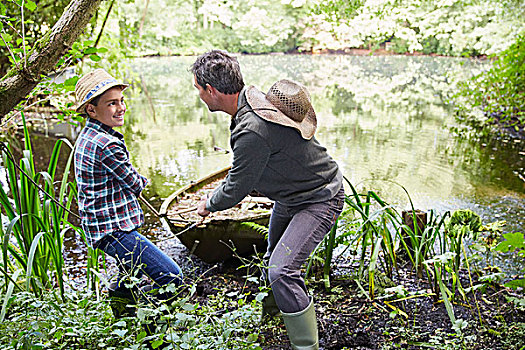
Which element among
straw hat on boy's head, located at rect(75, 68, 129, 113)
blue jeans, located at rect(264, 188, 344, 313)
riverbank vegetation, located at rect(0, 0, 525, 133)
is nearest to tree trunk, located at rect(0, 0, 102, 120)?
A: riverbank vegetation, located at rect(0, 0, 525, 133)

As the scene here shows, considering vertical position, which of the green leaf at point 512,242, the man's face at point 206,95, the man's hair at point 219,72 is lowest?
the green leaf at point 512,242

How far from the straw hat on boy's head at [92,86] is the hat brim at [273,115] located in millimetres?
641

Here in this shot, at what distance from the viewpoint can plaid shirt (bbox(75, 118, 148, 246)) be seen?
227cm

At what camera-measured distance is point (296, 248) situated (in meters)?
2.29

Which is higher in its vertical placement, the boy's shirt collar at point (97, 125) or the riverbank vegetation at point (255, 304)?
the boy's shirt collar at point (97, 125)

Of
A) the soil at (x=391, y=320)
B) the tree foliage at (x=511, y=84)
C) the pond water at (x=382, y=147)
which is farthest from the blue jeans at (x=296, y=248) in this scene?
the tree foliage at (x=511, y=84)

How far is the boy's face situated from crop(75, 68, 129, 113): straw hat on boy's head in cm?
3

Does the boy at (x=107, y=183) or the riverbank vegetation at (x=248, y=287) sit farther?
the boy at (x=107, y=183)

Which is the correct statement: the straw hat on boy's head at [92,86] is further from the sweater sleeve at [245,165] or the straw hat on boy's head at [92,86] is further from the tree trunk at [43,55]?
the sweater sleeve at [245,165]

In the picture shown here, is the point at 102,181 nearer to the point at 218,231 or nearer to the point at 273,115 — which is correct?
the point at 273,115

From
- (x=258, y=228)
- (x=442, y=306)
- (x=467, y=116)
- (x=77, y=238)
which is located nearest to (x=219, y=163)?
(x=77, y=238)

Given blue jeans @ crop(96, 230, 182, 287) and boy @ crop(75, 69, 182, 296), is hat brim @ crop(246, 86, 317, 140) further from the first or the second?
blue jeans @ crop(96, 230, 182, 287)

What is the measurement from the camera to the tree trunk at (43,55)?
72.7 inches

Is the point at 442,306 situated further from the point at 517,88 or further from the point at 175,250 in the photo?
the point at 517,88
